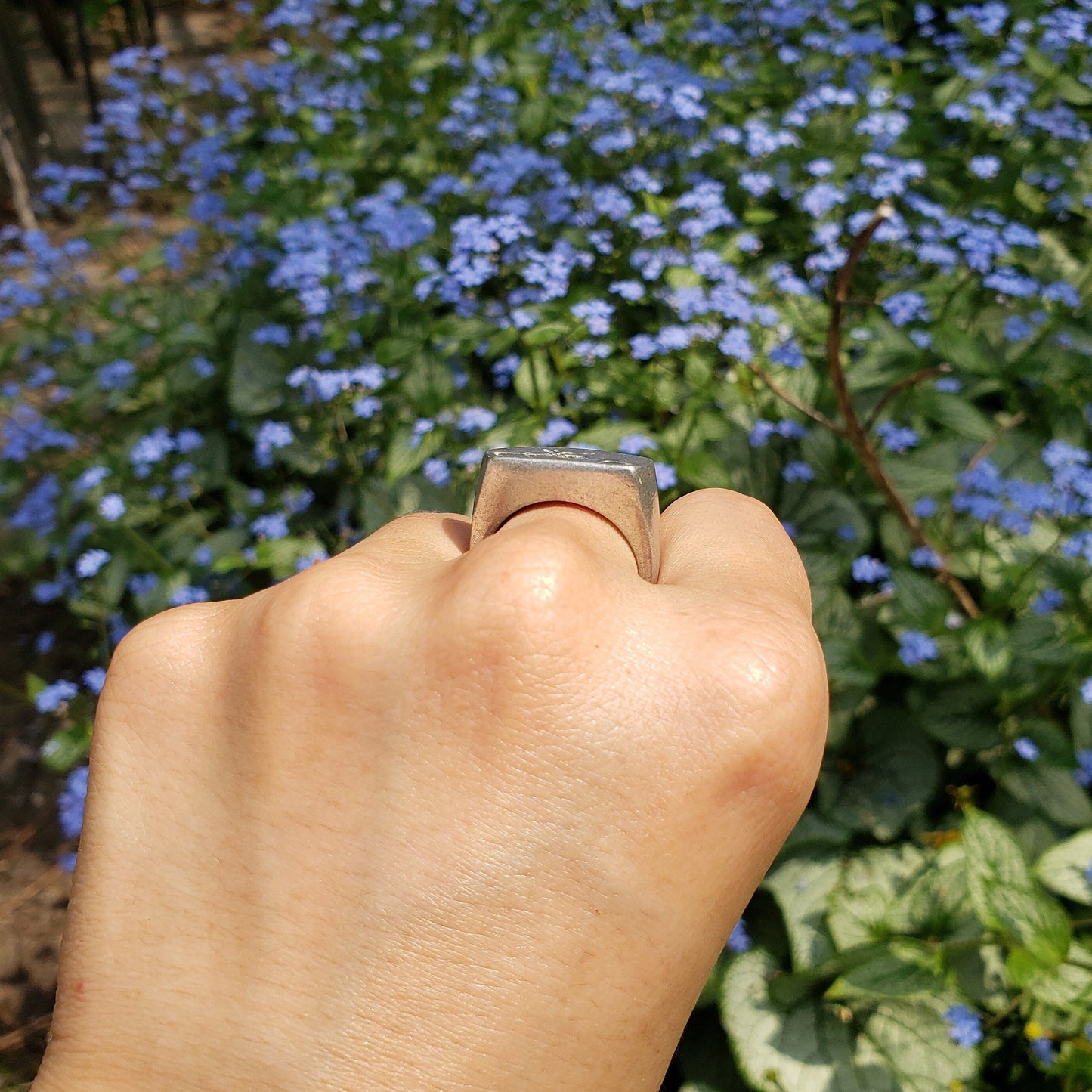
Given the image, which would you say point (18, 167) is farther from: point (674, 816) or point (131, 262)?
point (674, 816)

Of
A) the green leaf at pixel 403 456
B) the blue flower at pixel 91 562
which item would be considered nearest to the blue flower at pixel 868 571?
the green leaf at pixel 403 456

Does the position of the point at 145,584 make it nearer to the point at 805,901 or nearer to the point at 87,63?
the point at 805,901

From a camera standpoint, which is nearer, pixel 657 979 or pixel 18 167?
pixel 657 979

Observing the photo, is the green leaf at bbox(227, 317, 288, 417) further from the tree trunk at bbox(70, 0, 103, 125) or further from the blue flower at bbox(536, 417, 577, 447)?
the tree trunk at bbox(70, 0, 103, 125)

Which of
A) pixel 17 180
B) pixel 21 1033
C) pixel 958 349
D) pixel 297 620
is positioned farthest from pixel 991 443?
pixel 17 180

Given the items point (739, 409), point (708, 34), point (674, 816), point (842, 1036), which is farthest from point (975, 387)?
point (674, 816)

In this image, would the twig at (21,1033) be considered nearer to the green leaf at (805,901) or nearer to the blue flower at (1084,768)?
the green leaf at (805,901)

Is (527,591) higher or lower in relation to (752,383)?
higher
